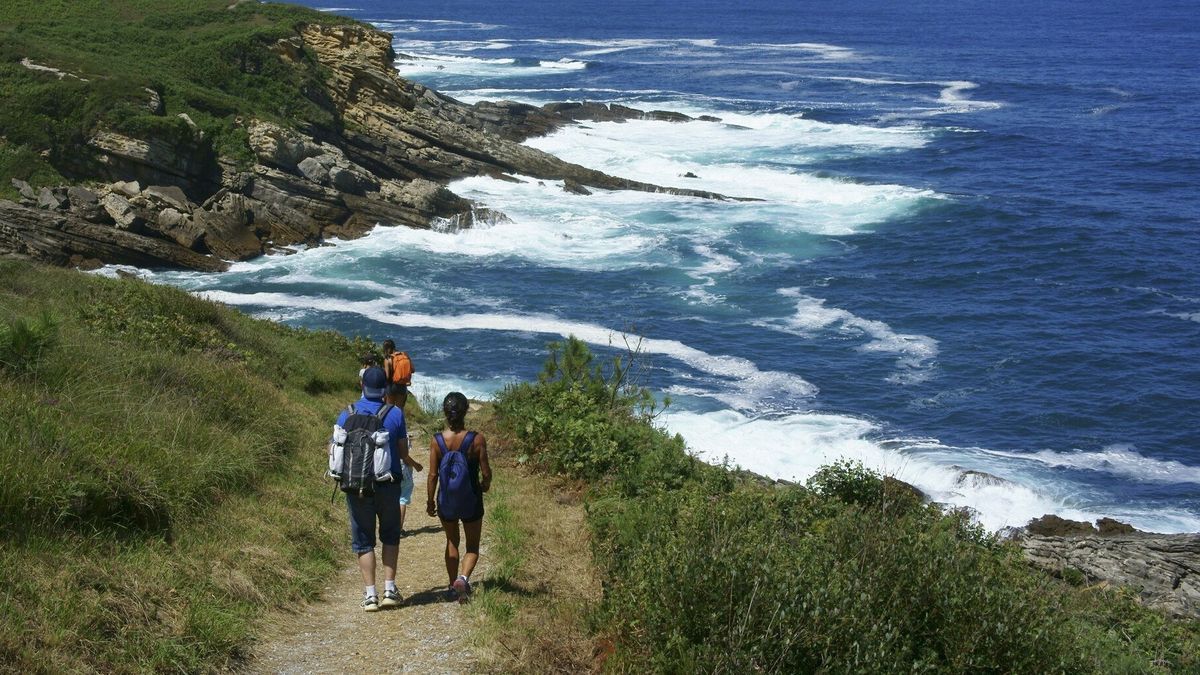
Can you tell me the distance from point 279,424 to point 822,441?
42.5 feet

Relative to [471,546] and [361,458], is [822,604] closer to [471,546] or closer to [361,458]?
[471,546]

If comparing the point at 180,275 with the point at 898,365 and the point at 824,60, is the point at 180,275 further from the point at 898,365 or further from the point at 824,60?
the point at 824,60

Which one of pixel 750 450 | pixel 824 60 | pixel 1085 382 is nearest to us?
pixel 750 450

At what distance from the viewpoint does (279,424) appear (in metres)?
12.3

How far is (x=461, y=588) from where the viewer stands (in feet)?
26.6

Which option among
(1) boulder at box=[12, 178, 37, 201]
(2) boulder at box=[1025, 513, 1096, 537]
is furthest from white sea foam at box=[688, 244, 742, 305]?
(1) boulder at box=[12, 178, 37, 201]

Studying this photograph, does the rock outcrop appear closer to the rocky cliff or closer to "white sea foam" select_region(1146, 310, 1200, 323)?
"white sea foam" select_region(1146, 310, 1200, 323)

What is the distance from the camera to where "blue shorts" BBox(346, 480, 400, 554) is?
25.6 feet

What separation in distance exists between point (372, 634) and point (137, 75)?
33.8m

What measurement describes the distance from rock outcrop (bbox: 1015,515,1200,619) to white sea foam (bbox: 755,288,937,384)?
10066mm

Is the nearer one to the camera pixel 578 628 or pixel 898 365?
pixel 578 628

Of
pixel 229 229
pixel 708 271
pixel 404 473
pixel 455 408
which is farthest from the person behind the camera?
pixel 708 271

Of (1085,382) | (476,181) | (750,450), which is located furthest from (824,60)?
(750,450)

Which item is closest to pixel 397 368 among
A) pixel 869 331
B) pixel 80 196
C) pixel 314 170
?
pixel 869 331
